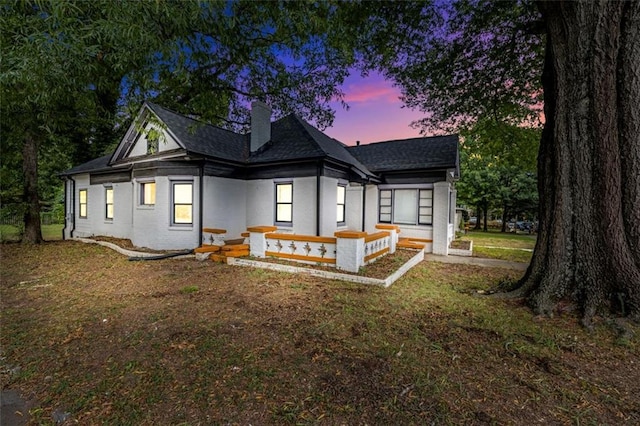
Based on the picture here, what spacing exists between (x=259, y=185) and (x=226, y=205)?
155 centimetres

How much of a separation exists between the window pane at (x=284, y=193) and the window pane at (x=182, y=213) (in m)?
3.47

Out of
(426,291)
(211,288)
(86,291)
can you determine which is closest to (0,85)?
(86,291)

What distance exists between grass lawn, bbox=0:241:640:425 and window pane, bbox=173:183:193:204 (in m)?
5.06

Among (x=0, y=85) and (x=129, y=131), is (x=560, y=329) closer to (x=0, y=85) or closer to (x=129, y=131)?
(x=0, y=85)

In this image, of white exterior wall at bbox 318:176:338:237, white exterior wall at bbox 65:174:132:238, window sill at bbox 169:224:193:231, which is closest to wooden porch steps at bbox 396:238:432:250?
white exterior wall at bbox 318:176:338:237

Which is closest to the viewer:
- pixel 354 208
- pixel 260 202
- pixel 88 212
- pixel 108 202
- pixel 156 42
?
pixel 156 42

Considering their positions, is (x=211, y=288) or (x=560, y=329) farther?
(x=211, y=288)

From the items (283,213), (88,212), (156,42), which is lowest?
(88,212)

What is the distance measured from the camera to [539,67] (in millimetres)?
8898

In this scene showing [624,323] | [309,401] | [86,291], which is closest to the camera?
[309,401]

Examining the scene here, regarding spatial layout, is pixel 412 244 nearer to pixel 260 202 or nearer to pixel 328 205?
pixel 328 205

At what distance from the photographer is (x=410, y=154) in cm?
1379

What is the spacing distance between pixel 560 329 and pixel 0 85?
11.3 m

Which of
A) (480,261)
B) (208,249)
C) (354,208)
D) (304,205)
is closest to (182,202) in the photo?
(208,249)
